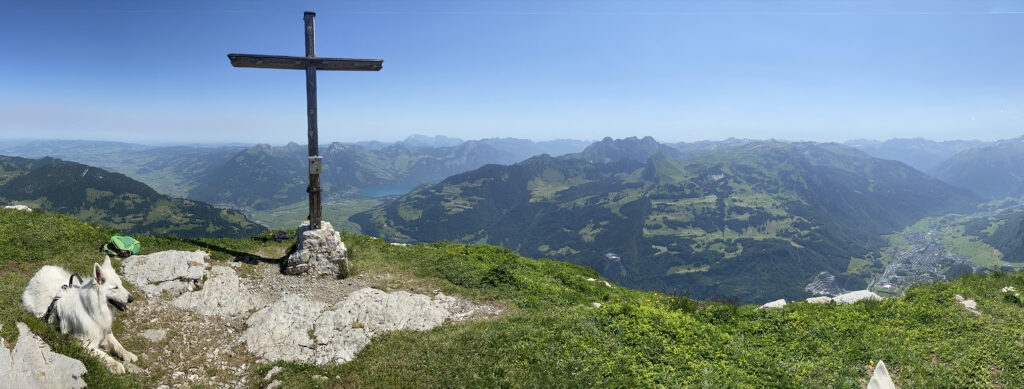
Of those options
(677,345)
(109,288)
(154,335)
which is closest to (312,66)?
(109,288)

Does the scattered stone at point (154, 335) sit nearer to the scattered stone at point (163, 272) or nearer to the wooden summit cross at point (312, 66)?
the scattered stone at point (163, 272)

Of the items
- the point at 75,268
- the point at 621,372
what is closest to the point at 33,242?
the point at 75,268

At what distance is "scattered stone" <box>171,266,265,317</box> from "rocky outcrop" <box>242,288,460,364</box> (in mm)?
1435

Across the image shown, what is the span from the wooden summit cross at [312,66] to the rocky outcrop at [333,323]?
6.60m

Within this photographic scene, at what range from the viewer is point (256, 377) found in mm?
10711

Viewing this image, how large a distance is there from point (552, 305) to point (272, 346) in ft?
34.6

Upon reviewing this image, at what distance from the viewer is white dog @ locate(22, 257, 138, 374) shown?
361 inches

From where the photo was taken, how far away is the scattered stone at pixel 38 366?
7.90 m

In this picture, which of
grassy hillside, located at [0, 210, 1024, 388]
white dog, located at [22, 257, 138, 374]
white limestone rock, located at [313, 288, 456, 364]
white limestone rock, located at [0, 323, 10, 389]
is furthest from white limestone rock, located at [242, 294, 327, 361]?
white limestone rock, located at [0, 323, 10, 389]

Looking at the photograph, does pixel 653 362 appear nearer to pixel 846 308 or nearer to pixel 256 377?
pixel 846 308

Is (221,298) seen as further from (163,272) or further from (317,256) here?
(317,256)

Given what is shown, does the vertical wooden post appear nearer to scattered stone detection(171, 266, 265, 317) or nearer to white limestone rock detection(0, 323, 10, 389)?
scattered stone detection(171, 266, 265, 317)

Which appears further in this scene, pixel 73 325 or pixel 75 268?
pixel 75 268

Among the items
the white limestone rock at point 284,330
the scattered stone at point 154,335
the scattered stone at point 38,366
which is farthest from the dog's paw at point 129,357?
the white limestone rock at point 284,330
